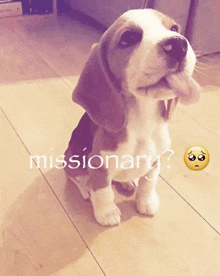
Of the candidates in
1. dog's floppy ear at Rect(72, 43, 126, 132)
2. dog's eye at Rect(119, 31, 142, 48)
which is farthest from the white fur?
dog's eye at Rect(119, 31, 142, 48)

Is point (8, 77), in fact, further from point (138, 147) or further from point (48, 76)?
point (138, 147)

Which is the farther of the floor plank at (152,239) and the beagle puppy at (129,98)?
the floor plank at (152,239)

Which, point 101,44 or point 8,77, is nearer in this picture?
point 101,44

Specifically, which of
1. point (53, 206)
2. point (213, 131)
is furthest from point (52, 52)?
point (53, 206)

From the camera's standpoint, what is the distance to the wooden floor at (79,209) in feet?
3.23

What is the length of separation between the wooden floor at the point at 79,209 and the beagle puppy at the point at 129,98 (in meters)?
0.10

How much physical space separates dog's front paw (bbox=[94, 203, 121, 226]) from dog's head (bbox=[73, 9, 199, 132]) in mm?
304

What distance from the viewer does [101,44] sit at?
86cm

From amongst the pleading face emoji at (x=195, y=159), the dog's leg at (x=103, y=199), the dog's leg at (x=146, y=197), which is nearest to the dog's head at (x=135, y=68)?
the dog's leg at (x=103, y=199)

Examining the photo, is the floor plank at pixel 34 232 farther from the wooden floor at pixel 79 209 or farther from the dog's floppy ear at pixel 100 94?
the dog's floppy ear at pixel 100 94

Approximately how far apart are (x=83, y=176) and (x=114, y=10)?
1477 millimetres

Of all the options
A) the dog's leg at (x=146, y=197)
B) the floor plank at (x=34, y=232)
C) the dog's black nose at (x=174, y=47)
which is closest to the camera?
the dog's black nose at (x=174, y=47)

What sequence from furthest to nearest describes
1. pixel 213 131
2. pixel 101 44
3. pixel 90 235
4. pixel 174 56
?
pixel 213 131 → pixel 90 235 → pixel 101 44 → pixel 174 56

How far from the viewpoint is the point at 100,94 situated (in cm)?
87
